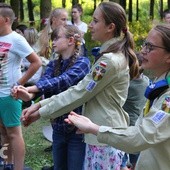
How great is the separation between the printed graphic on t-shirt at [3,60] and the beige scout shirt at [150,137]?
2.21 metres

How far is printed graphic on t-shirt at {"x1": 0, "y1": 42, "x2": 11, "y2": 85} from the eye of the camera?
4035 millimetres

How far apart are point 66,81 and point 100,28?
488 mm

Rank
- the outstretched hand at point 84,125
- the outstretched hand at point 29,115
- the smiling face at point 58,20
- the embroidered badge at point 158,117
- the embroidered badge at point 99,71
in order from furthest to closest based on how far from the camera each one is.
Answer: the smiling face at point 58,20 < the outstretched hand at point 29,115 < the embroidered badge at point 99,71 < the outstretched hand at point 84,125 < the embroidered badge at point 158,117

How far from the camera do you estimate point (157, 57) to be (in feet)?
6.95

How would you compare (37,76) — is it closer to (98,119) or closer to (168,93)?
(98,119)

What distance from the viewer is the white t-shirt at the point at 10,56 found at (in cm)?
404

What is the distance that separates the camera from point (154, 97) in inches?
81.5

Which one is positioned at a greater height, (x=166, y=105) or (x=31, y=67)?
(x=166, y=105)

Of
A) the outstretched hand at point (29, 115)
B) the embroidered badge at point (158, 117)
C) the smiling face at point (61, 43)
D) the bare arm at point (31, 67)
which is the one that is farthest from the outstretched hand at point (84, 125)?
the bare arm at point (31, 67)

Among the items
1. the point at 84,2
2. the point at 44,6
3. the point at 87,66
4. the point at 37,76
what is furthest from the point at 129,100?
the point at 84,2

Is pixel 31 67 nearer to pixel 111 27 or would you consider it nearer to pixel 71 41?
pixel 71 41

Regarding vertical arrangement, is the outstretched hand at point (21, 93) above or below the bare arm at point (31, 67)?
above

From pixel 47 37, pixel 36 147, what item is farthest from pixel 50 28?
pixel 36 147

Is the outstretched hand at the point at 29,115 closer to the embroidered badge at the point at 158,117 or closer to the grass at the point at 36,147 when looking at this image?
the embroidered badge at the point at 158,117
